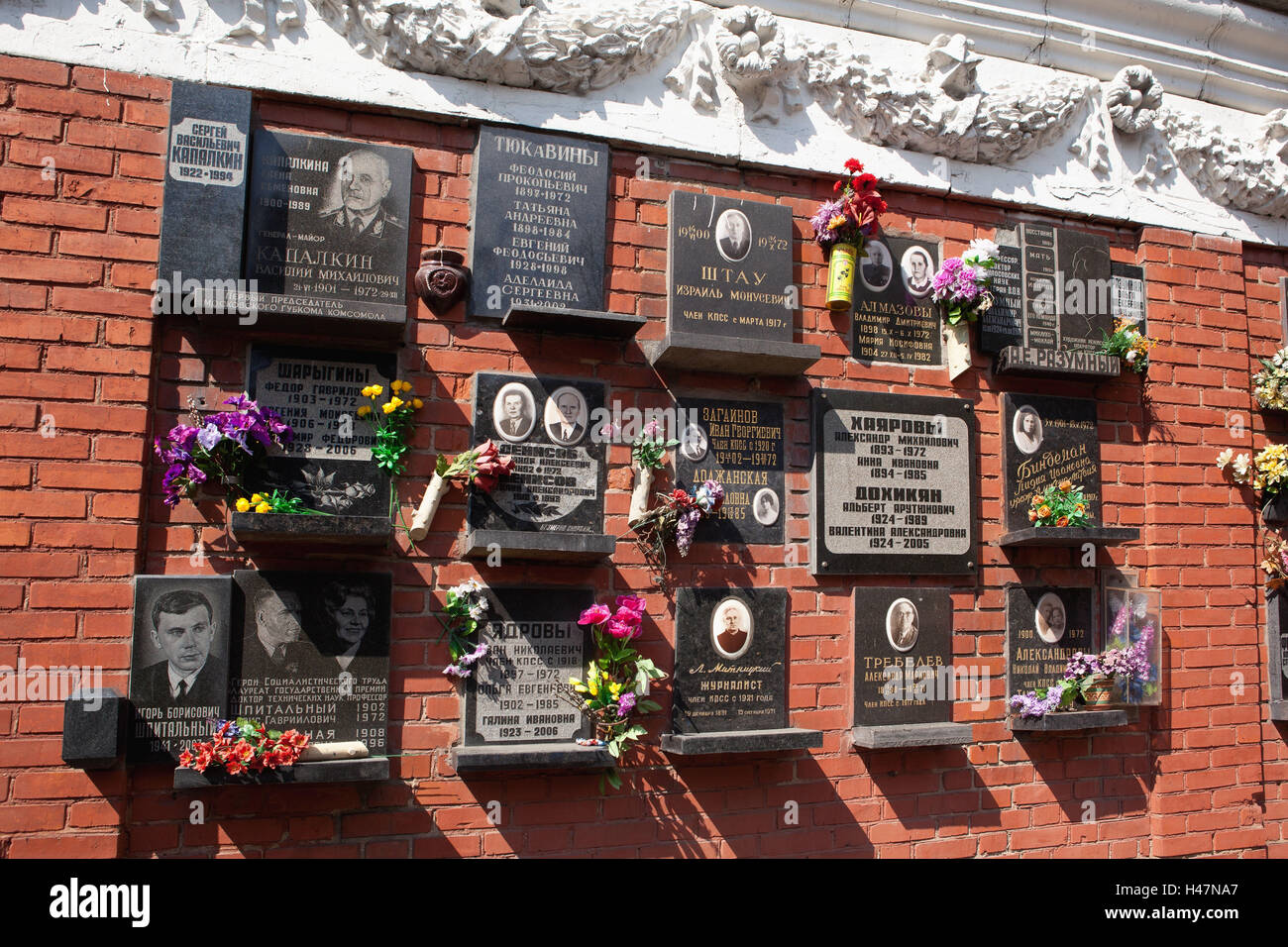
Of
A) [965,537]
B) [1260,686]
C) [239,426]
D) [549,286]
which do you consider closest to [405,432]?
[239,426]

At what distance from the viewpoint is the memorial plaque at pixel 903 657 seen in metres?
3.95

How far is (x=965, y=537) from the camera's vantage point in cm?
416

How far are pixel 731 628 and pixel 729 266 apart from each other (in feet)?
5.07

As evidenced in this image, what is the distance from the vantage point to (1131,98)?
4.57 meters

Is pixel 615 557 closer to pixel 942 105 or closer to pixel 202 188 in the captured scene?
pixel 202 188

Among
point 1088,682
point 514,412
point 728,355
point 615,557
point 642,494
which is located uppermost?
point 728,355

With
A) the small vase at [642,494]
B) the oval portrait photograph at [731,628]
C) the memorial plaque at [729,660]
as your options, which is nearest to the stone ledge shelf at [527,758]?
the memorial plaque at [729,660]

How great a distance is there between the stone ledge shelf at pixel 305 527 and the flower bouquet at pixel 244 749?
640 millimetres

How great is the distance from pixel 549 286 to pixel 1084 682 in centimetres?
298

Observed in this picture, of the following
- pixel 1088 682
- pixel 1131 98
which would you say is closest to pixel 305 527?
pixel 1088 682

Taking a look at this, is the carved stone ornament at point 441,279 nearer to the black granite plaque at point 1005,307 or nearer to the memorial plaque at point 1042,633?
the black granite plaque at point 1005,307

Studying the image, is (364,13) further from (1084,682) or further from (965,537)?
(1084,682)

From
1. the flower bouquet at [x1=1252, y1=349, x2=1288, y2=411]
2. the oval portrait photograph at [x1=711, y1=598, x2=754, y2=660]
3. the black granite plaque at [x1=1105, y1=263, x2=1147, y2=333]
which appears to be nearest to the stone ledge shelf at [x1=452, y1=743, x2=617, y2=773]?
the oval portrait photograph at [x1=711, y1=598, x2=754, y2=660]

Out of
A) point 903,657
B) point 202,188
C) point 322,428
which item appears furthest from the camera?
point 903,657
